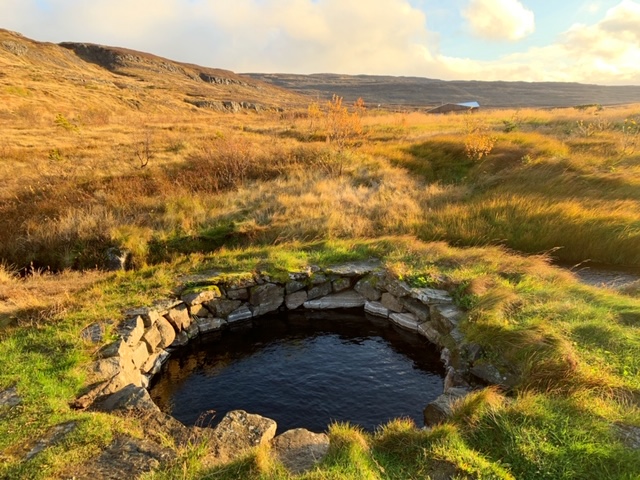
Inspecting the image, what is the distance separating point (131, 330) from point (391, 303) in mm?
5146

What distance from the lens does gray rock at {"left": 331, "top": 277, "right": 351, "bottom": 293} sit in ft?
31.0

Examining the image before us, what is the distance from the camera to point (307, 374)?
7055 millimetres

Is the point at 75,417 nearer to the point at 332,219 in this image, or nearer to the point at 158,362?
the point at 158,362

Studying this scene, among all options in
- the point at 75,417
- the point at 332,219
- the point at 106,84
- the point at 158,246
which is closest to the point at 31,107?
the point at 106,84

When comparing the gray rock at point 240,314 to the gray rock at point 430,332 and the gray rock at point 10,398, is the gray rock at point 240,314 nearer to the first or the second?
the gray rock at point 430,332

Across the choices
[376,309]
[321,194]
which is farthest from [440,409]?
[321,194]

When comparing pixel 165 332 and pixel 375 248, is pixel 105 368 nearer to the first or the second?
pixel 165 332

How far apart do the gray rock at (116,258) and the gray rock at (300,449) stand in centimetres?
726

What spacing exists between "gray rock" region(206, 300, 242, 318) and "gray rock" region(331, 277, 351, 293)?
2.18 metres

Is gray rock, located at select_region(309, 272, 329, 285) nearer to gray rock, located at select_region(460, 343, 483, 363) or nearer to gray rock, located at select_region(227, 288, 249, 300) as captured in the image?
gray rock, located at select_region(227, 288, 249, 300)

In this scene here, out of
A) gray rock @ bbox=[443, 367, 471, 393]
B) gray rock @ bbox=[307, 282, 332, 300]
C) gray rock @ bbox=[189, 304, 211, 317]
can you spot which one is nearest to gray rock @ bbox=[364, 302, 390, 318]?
gray rock @ bbox=[307, 282, 332, 300]

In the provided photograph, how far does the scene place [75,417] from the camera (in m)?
4.84

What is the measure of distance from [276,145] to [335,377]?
14.5m

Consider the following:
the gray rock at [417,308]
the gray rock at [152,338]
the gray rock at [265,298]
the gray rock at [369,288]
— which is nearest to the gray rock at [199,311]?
the gray rock at [152,338]
